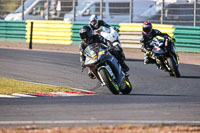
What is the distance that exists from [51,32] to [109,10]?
3.21m

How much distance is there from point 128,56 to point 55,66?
4.63 m

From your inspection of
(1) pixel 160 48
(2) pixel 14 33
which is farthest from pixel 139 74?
(2) pixel 14 33

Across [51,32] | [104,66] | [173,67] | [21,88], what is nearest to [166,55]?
[173,67]

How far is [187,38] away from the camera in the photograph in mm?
19719

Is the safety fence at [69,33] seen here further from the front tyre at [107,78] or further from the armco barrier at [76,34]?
the front tyre at [107,78]

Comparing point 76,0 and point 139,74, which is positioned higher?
point 76,0

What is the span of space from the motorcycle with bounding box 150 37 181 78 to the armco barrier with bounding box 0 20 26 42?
457 inches

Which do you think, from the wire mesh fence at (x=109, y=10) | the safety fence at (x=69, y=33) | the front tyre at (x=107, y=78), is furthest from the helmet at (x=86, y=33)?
the safety fence at (x=69, y=33)

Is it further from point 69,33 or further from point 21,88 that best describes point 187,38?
point 21,88

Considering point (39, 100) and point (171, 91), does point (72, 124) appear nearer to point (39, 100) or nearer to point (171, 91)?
point (39, 100)

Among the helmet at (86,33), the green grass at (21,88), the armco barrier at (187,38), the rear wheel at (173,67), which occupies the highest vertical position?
the helmet at (86,33)

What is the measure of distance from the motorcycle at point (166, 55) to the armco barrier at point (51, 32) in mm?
9293

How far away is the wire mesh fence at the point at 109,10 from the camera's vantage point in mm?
19625

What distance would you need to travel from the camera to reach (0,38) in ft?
84.8
